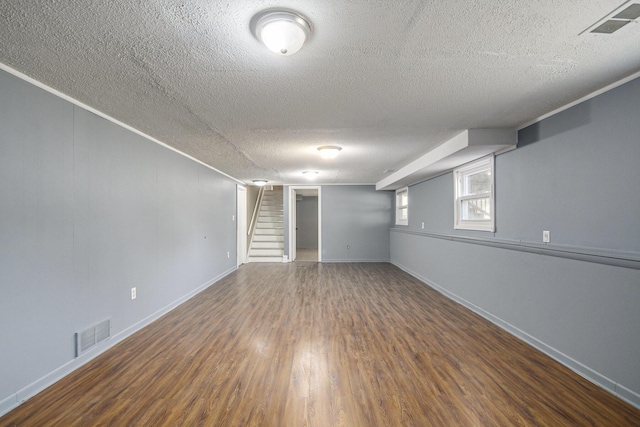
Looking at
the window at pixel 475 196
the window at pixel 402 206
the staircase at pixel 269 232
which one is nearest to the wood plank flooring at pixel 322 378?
the window at pixel 475 196

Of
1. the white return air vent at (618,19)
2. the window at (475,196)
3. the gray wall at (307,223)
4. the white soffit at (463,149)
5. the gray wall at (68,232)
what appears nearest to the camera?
the white return air vent at (618,19)

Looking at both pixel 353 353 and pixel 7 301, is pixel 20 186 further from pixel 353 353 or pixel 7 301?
pixel 353 353

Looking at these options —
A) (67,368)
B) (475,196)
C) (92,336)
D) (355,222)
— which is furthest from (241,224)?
(475,196)

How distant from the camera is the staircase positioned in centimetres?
800

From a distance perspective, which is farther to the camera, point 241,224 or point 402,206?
point 241,224

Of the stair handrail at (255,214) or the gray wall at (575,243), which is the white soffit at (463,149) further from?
the stair handrail at (255,214)

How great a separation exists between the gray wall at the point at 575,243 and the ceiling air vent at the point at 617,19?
809mm

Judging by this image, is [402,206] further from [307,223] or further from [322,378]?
[322,378]

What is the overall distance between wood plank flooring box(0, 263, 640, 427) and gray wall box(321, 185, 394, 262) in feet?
13.3

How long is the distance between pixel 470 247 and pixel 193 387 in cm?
355

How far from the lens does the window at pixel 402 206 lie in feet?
22.4

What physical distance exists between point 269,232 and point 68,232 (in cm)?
669

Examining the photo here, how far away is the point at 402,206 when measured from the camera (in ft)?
23.2

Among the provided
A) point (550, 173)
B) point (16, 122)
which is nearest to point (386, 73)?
point (550, 173)
